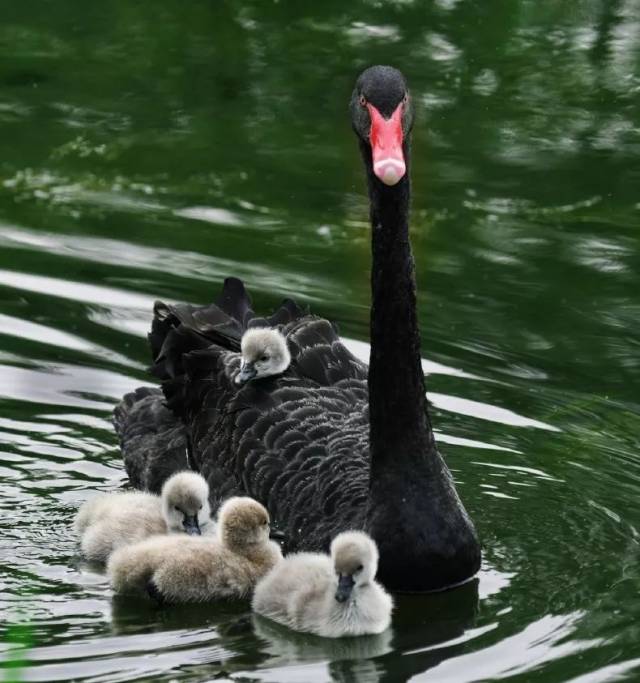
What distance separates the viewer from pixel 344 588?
6.03 metres

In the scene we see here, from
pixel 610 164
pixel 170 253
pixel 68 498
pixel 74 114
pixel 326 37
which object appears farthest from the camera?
pixel 326 37

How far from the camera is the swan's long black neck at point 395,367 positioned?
664 cm

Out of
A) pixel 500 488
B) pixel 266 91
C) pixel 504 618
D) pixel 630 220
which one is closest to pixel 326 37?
pixel 266 91

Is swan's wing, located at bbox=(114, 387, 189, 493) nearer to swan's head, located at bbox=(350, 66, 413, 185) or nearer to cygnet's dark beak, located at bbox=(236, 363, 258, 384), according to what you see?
cygnet's dark beak, located at bbox=(236, 363, 258, 384)

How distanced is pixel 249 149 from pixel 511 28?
8.45 ft

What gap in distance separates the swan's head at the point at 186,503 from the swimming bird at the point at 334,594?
50 centimetres

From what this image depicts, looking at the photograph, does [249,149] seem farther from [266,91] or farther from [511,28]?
[511,28]

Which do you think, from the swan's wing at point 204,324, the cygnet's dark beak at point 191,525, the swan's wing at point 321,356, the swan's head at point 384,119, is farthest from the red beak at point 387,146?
the swan's wing at point 204,324

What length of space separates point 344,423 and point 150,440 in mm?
965

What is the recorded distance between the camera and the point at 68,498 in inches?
291

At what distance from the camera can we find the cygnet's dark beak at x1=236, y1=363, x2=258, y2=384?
7.21 m

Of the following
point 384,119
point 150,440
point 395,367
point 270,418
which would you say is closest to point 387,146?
point 384,119

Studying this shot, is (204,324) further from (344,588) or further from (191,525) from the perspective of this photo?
(344,588)

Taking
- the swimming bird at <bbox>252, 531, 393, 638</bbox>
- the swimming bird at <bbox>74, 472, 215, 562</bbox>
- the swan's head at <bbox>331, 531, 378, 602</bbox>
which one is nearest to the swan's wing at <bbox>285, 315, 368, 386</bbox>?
the swimming bird at <bbox>74, 472, 215, 562</bbox>
